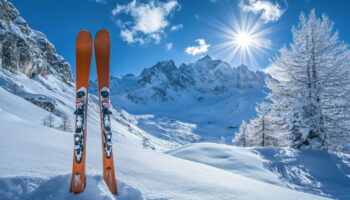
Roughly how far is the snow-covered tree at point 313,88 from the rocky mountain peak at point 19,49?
3259 inches

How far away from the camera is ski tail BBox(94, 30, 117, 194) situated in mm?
2484

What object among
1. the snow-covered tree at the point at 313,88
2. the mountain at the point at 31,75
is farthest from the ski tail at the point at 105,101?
the mountain at the point at 31,75

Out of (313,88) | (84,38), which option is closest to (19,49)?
(84,38)

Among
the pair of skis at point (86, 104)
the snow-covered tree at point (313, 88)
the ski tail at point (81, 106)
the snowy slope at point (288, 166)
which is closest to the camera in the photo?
the ski tail at point (81, 106)

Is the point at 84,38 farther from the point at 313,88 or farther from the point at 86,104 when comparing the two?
the point at 313,88

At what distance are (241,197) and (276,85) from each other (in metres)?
9.28

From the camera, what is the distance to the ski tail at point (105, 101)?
248 cm

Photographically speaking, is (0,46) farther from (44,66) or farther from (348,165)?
(348,165)

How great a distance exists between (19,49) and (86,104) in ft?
308

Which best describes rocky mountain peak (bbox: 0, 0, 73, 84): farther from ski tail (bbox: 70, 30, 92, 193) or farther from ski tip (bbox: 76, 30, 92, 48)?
ski tail (bbox: 70, 30, 92, 193)

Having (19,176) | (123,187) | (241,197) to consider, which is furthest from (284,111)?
(19,176)

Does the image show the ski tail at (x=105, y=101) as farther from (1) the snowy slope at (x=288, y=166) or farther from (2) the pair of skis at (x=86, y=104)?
(1) the snowy slope at (x=288, y=166)

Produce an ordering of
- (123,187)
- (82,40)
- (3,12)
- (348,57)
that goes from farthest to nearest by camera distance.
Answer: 1. (3,12)
2. (348,57)
3. (82,40)
4. (123,187)

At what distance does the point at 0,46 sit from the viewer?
62844 mm
